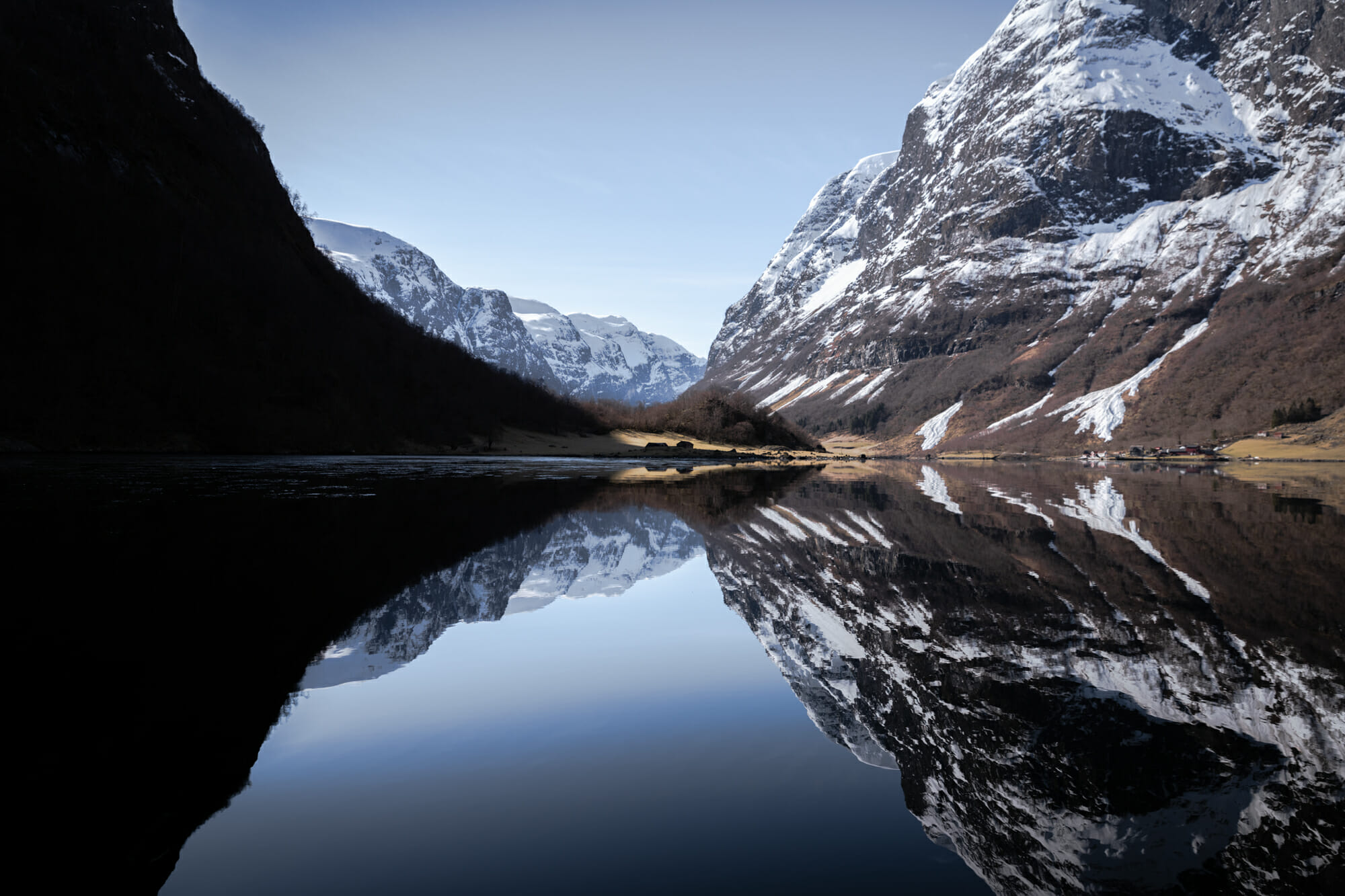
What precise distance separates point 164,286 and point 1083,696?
77.4 m

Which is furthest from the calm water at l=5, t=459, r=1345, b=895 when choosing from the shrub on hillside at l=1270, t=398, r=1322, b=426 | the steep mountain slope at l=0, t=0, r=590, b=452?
the shrub on hillside at l=1270, t=398, r=1322, b=426

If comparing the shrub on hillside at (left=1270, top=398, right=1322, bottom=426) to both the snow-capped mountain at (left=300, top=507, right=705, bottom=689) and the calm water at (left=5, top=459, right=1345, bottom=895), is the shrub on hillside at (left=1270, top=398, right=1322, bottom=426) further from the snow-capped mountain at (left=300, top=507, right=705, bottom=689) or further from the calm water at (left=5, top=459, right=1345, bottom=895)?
the snow-capped mountain at (left=300, top=507, right=705, bottom=689)

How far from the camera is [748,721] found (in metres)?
6.51

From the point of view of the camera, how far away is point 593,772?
209 inches

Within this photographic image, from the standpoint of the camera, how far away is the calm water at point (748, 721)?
4.32 metres

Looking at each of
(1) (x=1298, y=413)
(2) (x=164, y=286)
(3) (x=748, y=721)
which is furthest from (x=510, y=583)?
(1) (x=1298, y=413)

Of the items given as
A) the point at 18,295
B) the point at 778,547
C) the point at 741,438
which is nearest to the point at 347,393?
the point at 18,295

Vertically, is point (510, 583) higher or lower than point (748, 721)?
lower

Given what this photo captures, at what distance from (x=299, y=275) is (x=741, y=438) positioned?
221 ft

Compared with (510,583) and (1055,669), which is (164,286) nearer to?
(510,583)

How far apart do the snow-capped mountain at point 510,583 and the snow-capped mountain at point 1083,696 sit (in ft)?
6.84

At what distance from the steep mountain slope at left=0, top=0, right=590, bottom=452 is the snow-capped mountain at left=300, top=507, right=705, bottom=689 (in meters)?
50.5

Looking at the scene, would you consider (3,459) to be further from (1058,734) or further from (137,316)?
(1058,734)

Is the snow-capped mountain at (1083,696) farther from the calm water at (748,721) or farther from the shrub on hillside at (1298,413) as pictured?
the shrub on hillside at (1298,413)
